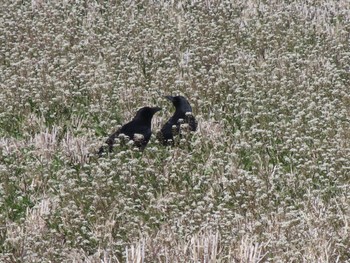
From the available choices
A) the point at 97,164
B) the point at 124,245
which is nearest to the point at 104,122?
the point at 97,164

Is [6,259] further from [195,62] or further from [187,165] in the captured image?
[195,62]

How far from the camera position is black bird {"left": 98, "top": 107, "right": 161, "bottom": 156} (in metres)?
9.47

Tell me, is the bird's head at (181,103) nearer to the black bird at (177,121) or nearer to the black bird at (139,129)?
the black bird at (177,121)

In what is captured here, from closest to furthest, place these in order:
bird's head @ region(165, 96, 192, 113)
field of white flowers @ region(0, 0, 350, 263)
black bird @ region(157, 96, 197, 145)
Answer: field of white flowers @ region(0, 0, 350, 263), black bird @ region(157, 96, 197, 145), bird's head @ region(165, 96, 192, 113)

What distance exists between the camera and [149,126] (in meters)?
9.84

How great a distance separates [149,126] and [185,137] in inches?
15.6

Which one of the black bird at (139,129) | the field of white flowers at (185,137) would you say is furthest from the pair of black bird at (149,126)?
the field of white flowers at (185,137)

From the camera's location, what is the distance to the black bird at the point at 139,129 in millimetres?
9471

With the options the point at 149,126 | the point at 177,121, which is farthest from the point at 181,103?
the point at 149,126

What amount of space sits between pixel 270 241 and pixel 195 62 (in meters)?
5.37

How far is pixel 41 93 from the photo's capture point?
11.1 m

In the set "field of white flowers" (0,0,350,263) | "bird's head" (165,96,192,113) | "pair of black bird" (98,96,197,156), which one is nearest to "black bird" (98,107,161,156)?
"pair of black bird" (98,96,197,156)

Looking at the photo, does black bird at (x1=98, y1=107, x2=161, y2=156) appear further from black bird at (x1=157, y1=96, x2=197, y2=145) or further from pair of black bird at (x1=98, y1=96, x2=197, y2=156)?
black bird at (x1=157, y1=96, x2=197, y2=145)

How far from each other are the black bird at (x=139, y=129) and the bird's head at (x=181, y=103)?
0.87 ft
